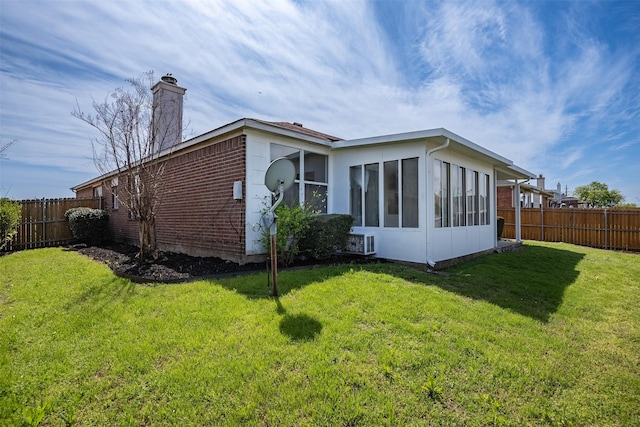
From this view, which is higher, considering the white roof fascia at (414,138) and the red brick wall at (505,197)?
the white roof fascia at (414,138)

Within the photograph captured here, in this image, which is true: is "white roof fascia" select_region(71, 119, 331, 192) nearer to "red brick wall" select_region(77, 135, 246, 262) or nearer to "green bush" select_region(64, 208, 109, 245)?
"red brick wall" select_region(77, 135, 246, 262)

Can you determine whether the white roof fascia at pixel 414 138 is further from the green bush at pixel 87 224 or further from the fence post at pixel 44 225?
the fence post at pixel 44 225

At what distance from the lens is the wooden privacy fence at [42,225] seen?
11727 millimetres

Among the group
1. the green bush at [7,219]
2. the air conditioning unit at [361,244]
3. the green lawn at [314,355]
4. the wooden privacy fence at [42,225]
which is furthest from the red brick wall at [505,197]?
the green bush at [7,219]

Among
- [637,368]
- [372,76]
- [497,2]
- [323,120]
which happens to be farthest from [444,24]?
[637,368]

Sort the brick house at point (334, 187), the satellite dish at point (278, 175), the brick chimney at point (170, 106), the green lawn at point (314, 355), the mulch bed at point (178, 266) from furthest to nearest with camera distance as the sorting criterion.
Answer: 1. the brick chimney at point (170, 106)
2. the brick house at point (334, 187)
3. the mulch bed at point (178, 266)
4. the satellite dish at point (278, 175)
5. the green lawn at point (314, 355)

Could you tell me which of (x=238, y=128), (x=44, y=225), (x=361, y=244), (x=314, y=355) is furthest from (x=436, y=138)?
(x=44, y=225)

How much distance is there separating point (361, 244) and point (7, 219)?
11.5 meters

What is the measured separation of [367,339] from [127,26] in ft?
26.3

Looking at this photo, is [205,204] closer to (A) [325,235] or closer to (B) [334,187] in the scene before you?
(A) [325,235]

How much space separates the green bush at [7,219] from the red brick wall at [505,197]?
24213 millimetres

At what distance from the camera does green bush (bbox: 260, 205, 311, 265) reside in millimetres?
6566

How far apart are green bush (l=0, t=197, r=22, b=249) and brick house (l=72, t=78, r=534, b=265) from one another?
17.3ft

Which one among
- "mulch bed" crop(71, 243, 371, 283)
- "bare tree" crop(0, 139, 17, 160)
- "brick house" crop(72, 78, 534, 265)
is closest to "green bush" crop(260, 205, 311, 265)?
"mulch bed" crop(71, 243, 371, 283)
